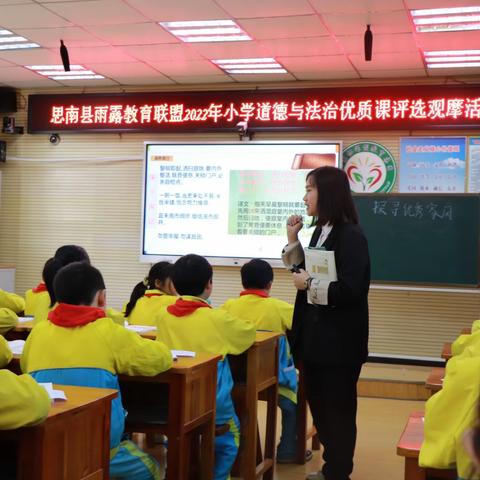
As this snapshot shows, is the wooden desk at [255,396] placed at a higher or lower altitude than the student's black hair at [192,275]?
lower

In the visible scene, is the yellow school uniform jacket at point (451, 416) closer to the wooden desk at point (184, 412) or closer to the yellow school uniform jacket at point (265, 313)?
the wooden desk at point (184, 412)

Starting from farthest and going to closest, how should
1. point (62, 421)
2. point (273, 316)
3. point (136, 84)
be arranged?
1. point (136, 84)
2. point (273, 316)
3. point (62, 421)

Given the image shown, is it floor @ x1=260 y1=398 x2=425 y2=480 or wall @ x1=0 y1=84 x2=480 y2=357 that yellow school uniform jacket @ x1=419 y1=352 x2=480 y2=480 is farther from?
wall @ x1=0 y1=84 x2=480 y2=357

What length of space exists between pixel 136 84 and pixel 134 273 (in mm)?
1904

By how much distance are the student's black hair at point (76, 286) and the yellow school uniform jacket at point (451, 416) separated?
54.1 inches

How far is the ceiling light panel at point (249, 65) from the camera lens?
6492mm

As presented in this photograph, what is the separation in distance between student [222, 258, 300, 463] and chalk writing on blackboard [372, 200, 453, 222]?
8.69 ft

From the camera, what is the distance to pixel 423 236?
257 inches

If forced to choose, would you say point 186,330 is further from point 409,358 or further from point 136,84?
point 136,84

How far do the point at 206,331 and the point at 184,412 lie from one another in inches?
20.3

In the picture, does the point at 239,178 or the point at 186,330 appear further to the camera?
the point at 239,178

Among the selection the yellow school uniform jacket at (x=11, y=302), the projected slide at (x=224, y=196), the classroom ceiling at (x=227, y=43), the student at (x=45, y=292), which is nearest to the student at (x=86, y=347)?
the student at (x=45, y=292)

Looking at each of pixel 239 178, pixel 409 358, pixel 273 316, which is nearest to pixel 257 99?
pixel 239 178

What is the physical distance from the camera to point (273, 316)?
4168 mm
